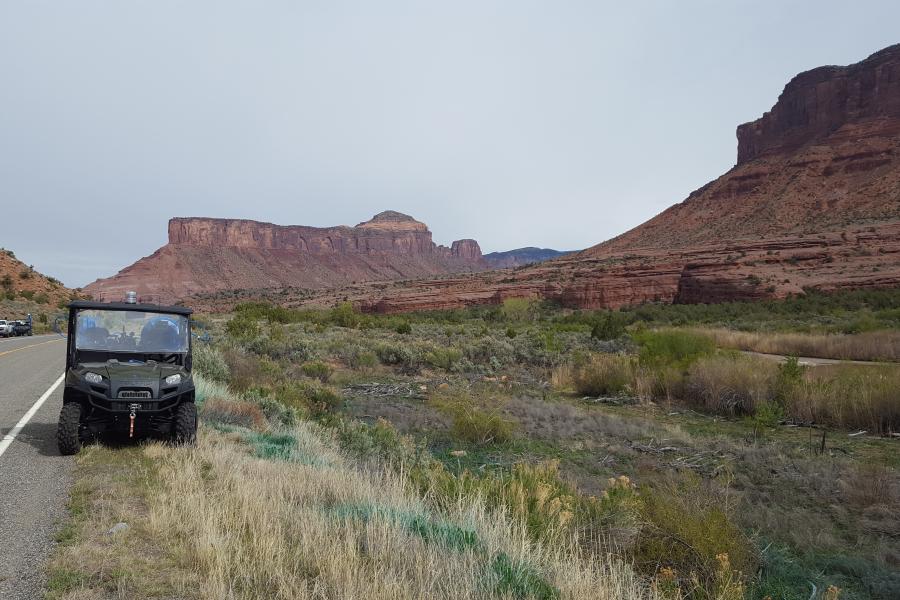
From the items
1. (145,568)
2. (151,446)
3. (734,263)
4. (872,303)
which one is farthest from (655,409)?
(734,263)

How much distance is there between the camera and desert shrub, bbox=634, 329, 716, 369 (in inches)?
657

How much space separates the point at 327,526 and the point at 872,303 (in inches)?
1789

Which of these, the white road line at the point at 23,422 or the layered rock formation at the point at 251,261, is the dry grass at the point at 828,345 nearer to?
the white road line at the point at 23,422

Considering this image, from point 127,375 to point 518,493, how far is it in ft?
17.1

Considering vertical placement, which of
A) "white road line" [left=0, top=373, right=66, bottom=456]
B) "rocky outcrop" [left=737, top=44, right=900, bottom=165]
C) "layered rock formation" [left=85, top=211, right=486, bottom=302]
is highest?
"rocky outcrop" [left=737, top=44, right=900, bottom=165]

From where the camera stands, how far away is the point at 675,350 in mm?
17969

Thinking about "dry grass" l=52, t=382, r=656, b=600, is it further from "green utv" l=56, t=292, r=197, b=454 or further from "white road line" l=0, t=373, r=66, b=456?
"white road line" l=0, t=373, r=66, b=456

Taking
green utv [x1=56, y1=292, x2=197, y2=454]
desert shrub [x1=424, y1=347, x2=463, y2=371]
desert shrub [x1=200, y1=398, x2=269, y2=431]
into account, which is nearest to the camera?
green utv [x1=56, y1=292, x2=197, y2=454]

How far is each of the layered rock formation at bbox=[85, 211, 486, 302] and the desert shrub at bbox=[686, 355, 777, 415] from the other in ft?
406

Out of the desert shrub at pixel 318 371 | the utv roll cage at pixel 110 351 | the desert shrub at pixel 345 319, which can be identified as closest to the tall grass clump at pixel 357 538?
the utv roll cage at pixel 110 351

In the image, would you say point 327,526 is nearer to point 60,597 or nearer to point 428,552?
point 428,552

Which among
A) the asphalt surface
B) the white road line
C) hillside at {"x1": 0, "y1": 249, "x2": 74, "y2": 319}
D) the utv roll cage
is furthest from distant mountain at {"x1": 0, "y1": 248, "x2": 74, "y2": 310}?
the utv roll cage

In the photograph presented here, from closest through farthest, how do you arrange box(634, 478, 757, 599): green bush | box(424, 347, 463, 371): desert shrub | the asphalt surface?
1. the asphalt surface
2. box(634, 478, 757, 599): green bush
3. box(424, 347, 463, 371): desert shrub

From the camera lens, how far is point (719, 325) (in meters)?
35.0
